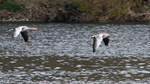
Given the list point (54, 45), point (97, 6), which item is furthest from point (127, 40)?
point (97, 6)

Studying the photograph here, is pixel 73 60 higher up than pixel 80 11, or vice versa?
pixel 80 11

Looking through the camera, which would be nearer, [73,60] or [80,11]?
[73,60]

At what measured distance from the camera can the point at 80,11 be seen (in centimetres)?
6250

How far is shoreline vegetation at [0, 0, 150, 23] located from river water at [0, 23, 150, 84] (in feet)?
47.9

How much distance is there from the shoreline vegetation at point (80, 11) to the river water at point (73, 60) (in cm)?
1461

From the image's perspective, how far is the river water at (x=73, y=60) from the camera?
23547 mm

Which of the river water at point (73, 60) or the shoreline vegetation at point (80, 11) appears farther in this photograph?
the shoreline vegetation at point (80, 11)

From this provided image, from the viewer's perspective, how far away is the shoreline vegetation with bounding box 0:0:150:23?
61.0 metres

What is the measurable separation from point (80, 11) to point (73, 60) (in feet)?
111

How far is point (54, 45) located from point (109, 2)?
82.1ft

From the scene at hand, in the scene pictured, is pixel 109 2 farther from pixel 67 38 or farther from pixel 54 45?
pixel 54 45

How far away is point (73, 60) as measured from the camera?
29125 mm

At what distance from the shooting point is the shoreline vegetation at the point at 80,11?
6100 centimetres

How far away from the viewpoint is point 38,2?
65312mm
